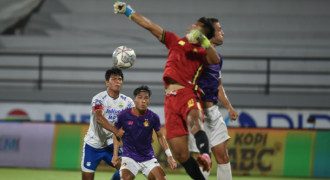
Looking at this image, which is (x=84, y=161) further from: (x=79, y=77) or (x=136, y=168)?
(x=79, y=77)

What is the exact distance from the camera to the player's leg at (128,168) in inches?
279

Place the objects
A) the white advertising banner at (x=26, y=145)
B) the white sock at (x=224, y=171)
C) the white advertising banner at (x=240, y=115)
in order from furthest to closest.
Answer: the white advertising banner at (x=240, y=115) → the white advertising banner at (x=26, y=145) → the white sock at (x=224, y=171)

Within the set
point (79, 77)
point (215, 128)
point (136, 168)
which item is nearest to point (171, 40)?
point (215, 128)

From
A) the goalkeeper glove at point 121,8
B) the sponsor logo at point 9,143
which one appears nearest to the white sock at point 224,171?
the goalkeeper glove at point 121,8

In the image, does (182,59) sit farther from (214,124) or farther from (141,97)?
(141,97)

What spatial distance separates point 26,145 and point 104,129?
5201 millimetres

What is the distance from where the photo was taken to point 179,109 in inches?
241

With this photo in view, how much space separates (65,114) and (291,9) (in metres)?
7.60

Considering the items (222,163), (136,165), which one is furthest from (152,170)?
(222,163)

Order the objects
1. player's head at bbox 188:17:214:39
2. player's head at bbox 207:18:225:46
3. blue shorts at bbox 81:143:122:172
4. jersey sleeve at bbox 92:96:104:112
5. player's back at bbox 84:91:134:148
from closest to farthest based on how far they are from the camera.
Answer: player's head at bbox 188:17:214:39 < player's head at bbox 207:18:225:46 < jersey sleeve at bbox 92:96:104:112 < blue shorts at bbox 81:143:122:172 < player's back at bbox 84:91:134:148

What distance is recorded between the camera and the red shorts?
6.11 metres

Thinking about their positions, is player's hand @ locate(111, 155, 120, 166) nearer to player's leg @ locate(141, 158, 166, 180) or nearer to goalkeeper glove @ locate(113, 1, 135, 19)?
player's leg @ locate(141, 158, 166, 180)

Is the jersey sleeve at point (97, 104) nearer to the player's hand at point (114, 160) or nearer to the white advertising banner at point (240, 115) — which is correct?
the player's hand at point (114, 160)

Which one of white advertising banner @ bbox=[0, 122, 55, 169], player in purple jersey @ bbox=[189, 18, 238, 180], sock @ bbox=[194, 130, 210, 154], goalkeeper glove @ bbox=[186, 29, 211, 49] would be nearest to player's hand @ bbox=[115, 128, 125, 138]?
player in purple jersey @ bbox=[189, 18, 238, 180]
